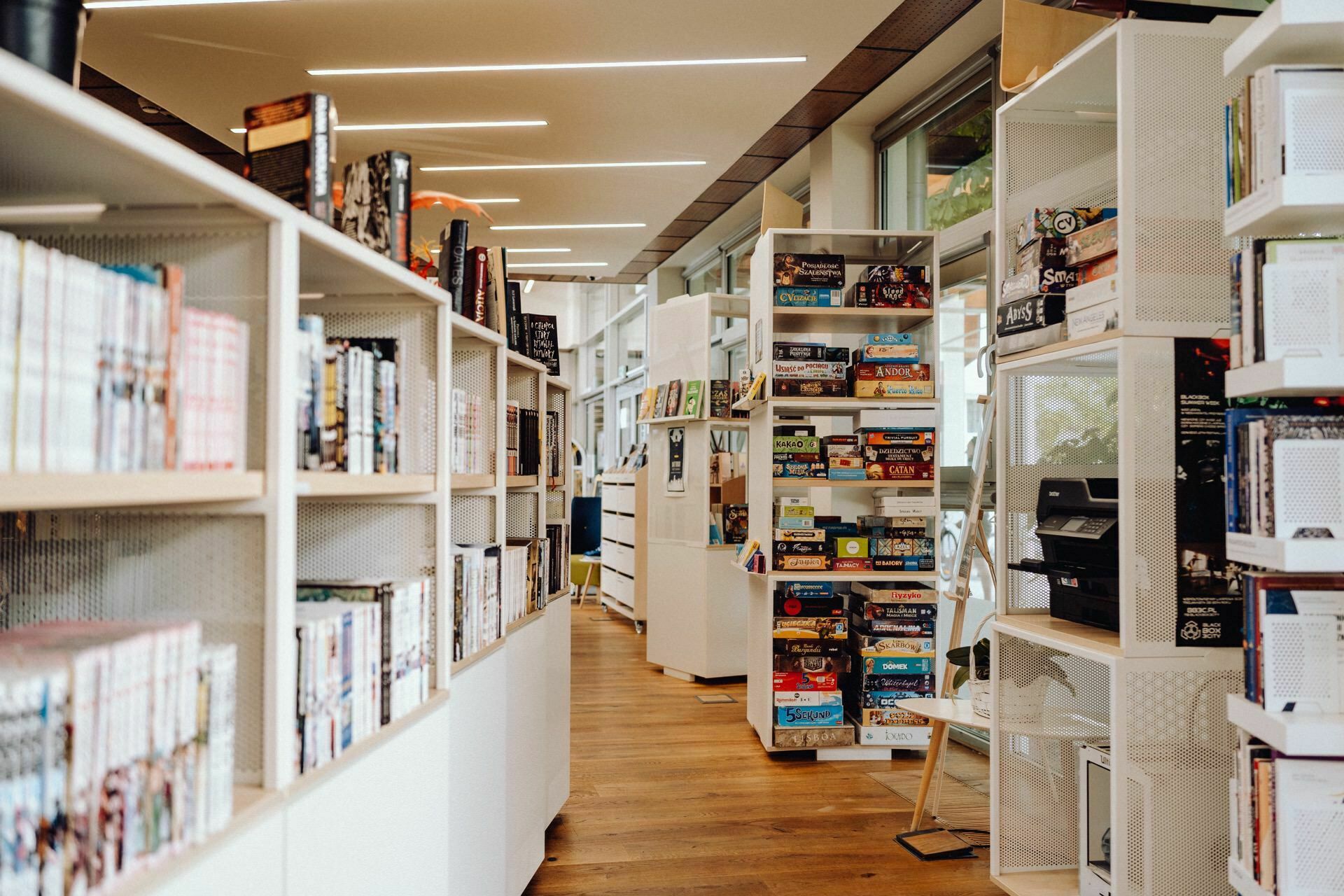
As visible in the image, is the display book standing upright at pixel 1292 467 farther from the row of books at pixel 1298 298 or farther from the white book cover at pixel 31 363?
the white book cover at pixel 31 363

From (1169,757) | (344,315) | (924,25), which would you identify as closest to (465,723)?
(344,315)

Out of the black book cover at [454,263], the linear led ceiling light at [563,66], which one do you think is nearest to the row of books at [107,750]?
the black book cover at [454,263]

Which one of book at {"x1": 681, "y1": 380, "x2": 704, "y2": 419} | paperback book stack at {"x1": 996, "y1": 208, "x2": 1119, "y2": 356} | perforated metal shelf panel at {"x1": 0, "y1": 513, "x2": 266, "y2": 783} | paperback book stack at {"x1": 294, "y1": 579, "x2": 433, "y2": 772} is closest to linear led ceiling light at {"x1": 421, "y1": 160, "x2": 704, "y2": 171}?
book at {"x1": 681, "y1": 380, "x2": 704, "y2": 419}

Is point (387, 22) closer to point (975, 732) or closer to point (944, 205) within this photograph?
point (944, 205)

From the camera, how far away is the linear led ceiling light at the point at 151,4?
3.89 meters

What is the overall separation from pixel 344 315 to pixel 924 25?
3.49 metres

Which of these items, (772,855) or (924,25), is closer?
(772,855)

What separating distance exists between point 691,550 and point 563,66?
3009 millimetres

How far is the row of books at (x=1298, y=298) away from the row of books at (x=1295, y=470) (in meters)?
0.12

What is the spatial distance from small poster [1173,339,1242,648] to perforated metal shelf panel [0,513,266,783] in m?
1.89

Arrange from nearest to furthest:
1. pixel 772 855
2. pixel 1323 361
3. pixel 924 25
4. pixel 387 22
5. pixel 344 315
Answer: pixel 1323 361
pixel 344 315
pixel 772 855
pixel 387 22
pixel 924 25

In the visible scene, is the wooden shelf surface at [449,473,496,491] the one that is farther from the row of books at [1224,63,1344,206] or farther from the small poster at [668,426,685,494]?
the small poster at [668,426,685,494]

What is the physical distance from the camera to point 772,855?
10.7 ft

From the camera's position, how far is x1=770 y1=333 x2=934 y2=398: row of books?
4566 millimetres
